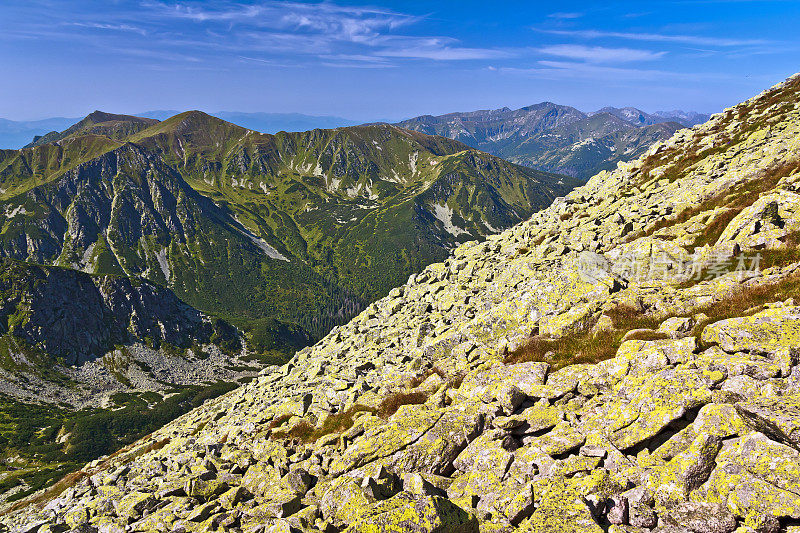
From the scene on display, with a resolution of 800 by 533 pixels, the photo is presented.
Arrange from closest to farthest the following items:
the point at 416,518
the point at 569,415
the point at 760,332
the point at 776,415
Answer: the point at 776,415
the point at 416,518
the point at 760,332
the point at 569,415

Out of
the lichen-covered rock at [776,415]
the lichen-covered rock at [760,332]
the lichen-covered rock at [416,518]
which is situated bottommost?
the lichen-covered rock at [416,518]

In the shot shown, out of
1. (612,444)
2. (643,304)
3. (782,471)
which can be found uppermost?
(643,304)

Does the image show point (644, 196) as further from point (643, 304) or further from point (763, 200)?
point (643, 304)

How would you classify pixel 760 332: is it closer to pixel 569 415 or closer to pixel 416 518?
pixel 569 415

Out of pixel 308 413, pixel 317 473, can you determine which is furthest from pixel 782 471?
pixel 308 413

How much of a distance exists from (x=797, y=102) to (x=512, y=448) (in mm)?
73747

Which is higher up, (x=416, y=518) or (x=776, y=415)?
(x=776, y=415)

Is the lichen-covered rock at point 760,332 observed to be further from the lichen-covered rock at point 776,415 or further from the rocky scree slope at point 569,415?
the lichen-covered rock at point 776,415

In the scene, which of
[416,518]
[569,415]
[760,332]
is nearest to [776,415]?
[760,332]

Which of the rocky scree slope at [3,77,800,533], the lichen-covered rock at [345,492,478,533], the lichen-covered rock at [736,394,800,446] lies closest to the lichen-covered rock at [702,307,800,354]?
the rocky scree slope at [3,77,800,533]

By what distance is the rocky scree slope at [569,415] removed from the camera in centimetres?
1054

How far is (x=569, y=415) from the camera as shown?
48.8 feet

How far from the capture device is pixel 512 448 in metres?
14.4

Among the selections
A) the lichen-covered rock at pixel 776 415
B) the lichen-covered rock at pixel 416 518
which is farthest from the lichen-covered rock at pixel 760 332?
the lichen-covered rock at pixel 416 518
